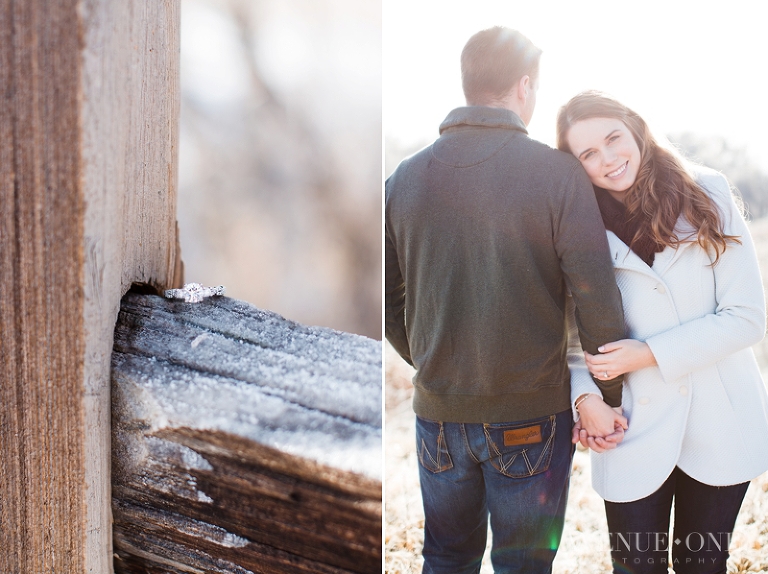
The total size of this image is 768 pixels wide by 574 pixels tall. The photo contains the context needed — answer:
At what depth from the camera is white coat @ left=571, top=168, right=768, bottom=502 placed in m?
1.36

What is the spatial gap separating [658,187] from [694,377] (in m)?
0.47

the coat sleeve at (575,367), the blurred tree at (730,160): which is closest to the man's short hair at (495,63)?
the coat sleeve at (575,367)

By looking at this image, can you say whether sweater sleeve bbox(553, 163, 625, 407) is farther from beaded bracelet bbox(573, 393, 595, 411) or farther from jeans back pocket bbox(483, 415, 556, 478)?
jeans back pocket bbox(483, 415, 556, 478)

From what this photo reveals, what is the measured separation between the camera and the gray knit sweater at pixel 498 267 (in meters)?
1.39

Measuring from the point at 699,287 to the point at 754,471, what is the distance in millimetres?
468

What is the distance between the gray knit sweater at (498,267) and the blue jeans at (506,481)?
0.05 meters

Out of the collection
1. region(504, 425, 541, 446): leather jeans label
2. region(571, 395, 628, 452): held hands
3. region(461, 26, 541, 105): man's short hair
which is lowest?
region(504, 425, 541, 446): leather jeans label

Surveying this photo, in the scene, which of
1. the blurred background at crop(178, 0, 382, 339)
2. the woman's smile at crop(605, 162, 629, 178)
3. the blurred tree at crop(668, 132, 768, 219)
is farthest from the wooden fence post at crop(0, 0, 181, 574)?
the blurred tree at crop(668, 132, 768, 219)

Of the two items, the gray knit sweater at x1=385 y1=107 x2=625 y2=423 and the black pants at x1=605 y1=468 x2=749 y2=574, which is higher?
the gray knit sweater at x1=385 y1=107 x2=625 y2=423

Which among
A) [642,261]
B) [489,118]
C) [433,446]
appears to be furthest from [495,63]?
[433,446]

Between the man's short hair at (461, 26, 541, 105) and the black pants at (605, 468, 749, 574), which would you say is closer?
the black pants at (605, 468, 749, 574)

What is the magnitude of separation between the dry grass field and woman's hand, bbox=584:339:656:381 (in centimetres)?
136

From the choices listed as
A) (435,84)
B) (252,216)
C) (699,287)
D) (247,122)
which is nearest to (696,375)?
(699,287)

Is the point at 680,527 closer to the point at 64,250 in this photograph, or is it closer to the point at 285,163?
the point at 64,250
